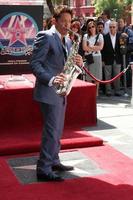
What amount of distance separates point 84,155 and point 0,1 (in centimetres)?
295

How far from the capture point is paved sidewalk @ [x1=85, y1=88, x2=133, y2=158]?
6364 mm

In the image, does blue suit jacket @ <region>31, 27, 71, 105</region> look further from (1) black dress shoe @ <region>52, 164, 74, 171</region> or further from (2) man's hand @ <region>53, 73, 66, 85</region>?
(1) black dress shoe @ <region>52, 164, 74, 171</region>

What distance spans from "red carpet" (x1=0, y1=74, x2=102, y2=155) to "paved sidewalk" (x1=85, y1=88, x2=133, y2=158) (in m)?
0.27

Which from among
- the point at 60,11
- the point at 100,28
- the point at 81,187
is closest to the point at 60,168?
Result: the point at 81,187

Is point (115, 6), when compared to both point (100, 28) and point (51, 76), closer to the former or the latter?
point (100, 28)

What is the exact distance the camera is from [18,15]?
7191mm

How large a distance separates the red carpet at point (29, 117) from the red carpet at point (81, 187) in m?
0.71

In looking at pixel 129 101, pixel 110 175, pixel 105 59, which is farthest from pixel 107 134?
pixel 105 59

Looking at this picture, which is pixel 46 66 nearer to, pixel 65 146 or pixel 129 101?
pixel 65 146

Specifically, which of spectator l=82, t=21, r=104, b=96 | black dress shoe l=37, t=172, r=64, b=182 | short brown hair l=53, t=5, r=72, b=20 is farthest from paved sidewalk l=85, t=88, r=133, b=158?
short brown hair l=53, t=5, r=72, b=20

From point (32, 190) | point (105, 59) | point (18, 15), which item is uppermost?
point (18, 15)

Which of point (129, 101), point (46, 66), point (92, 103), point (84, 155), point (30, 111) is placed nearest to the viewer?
point (46, 66)

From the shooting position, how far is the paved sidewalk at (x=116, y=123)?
636 cm

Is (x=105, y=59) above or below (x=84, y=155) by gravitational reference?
above
